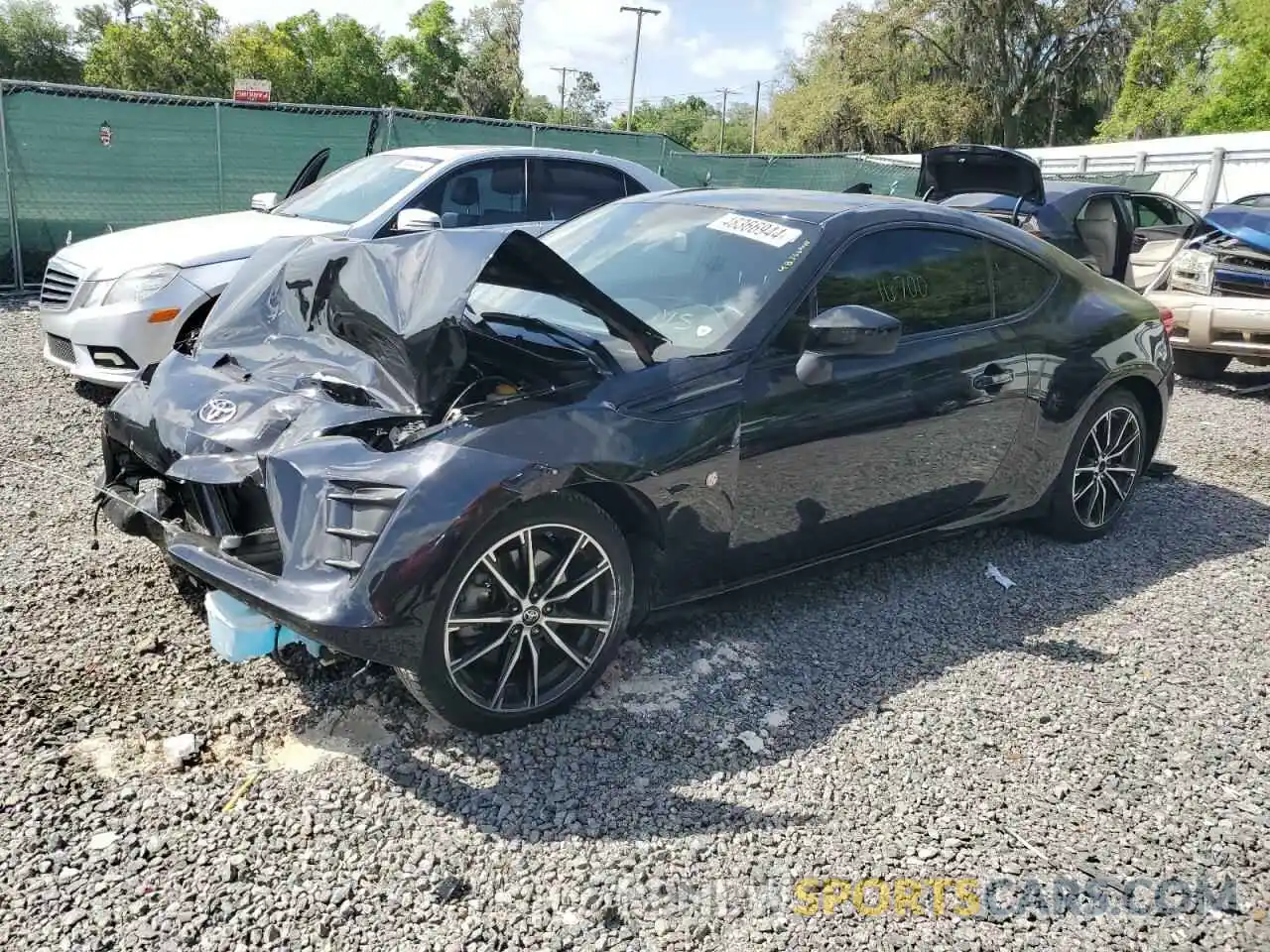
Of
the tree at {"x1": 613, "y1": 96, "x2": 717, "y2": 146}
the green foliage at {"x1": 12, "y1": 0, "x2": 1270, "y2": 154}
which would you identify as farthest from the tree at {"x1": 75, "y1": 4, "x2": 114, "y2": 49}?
the tree at {"x1": 613, "y1": 96, "x2": 717, "y2": 146}

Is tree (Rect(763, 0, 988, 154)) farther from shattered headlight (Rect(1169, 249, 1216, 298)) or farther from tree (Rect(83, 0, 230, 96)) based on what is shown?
shattered headlight (Rect(1169, 249, 1216, 298))

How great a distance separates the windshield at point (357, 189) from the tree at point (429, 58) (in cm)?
5454

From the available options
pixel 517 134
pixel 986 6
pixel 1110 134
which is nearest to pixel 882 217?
pixel 517 134

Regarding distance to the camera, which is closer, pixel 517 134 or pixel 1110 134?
pixel 517 134

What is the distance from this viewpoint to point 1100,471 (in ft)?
16.2

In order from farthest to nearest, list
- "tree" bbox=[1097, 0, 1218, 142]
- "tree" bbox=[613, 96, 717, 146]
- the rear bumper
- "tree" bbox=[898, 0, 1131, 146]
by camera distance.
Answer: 1. "tree" bbox=[613, 96, 717, 146]
2. "tree" bbox=[898, 0, 1131, 146]
3. "tree" bbox=[1097, 0, 1218, 142]
4. the rear bumper

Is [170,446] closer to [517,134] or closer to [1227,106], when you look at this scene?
[517,134]

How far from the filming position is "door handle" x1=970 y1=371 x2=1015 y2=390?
4160 mm

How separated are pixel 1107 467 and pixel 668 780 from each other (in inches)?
123

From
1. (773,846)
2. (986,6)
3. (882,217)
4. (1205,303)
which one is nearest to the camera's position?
(773,846)

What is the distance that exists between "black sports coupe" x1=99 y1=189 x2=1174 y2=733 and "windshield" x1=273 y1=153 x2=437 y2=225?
2854 mm

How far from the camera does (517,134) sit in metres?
13.8

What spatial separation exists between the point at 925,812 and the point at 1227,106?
38083mm

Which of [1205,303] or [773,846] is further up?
[1205,303]
